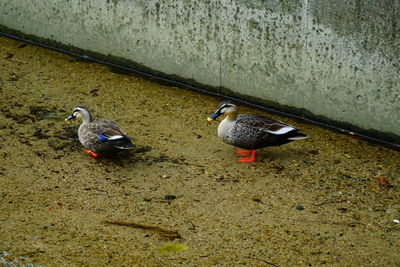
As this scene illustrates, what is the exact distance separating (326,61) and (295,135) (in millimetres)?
1062

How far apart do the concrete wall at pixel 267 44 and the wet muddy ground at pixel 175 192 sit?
14.8 inches

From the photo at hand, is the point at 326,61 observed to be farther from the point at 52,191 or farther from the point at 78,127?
the point at 52,191

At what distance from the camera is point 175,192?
6.20 m

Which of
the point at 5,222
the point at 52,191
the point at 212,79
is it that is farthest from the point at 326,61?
the point at 5,222

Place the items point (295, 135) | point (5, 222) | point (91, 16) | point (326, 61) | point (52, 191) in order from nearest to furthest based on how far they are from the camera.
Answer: point (5, 222), point (52, 191), point (295, 135), point (326, 61), point (91, 16)

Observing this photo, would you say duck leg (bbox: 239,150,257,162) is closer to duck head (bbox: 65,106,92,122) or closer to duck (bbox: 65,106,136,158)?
duck (bbox: 65,106,136,158)

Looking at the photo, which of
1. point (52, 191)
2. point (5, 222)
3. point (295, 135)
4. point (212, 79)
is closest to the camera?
point (5, 222)

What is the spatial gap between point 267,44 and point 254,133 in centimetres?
139

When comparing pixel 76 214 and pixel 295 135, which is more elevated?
pixel 295 135

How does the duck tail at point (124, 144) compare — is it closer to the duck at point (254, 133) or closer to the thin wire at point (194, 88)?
the duck at point (254, 133)

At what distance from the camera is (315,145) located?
23.6 feet

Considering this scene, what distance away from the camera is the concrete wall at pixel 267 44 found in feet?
23.2

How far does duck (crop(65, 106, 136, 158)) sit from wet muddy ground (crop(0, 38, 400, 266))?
14 cm

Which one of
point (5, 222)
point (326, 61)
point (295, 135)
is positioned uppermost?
point (326, 61)
